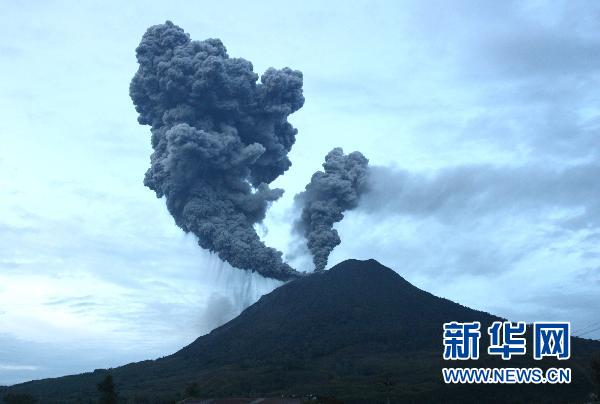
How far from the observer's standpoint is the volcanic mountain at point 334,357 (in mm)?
122812

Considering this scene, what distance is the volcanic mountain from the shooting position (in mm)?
122812

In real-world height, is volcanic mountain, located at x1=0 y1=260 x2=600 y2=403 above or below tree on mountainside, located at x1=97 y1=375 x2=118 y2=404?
above

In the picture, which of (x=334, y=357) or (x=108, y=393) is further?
(x=334, y=357)

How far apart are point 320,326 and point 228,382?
37336 mm

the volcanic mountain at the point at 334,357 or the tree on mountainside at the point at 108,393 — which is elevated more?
the volcanic mountain at the point at 334,357

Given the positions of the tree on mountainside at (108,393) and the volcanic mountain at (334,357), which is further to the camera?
the volcanic mountain at (334,357)

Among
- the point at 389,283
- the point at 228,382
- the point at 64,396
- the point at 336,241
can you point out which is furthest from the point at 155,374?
the point at 389,283

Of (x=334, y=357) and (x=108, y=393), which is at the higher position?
(x=334, y=357)

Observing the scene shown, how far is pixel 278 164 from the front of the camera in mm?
155625

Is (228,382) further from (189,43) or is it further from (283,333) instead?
(189,43)

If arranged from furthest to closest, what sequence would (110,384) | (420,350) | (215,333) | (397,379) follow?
(215,333), (420,350), (397,379), (110,384)

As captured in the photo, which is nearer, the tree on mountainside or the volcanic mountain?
the tree on mountainside

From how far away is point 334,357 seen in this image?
15325cm

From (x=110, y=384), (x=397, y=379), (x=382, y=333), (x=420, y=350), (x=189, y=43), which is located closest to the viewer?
(x=110, y=384)
